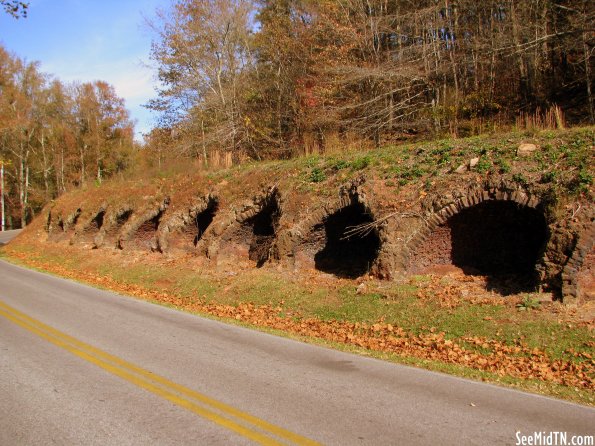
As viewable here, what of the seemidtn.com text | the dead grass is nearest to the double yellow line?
the seemidtn.com text

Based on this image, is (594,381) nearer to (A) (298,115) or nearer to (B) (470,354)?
(B) (470,354)

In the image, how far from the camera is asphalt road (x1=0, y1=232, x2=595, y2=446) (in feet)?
15.4

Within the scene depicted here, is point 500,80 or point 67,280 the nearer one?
point 67,280

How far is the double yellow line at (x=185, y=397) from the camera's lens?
4633 mm

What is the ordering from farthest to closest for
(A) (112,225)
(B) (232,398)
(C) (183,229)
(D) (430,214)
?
(A) (112,225) → (C) (183,229) → (D) (430,214) → (B) (232,398)

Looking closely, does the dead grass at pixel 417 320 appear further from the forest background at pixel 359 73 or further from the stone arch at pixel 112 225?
the stone arch at pixel 112 225

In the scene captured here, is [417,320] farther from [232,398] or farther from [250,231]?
[250,231]

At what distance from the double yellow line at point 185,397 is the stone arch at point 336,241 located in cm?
741

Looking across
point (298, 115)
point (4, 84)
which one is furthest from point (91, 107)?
point (298, 115)

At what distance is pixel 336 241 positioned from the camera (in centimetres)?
1483

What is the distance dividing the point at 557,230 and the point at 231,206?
1156 centimetres

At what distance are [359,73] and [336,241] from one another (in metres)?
10.1

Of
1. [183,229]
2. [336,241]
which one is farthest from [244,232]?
[336,241]

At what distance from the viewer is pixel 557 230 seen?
31.1 feet
